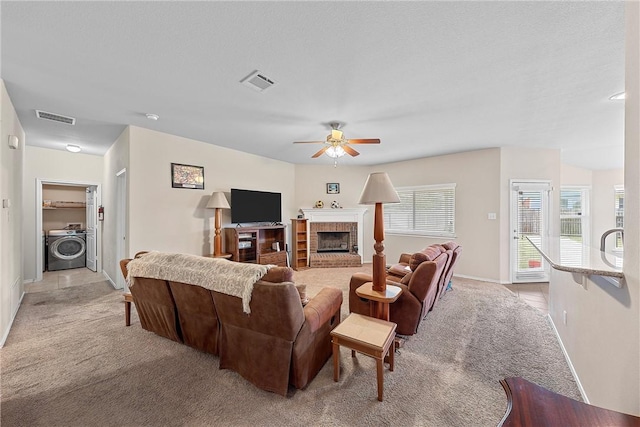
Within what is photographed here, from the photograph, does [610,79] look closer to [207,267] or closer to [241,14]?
[241,14]

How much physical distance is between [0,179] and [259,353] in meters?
3.13

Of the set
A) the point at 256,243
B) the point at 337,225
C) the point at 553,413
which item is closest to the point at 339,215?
the point at 337,225

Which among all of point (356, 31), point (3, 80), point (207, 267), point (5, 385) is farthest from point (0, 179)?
point (356, 31)

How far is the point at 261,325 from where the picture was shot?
1.75 meters

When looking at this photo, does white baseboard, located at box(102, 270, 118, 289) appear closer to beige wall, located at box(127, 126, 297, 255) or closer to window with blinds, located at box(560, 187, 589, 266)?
beige wall, located at box(127, 126, 297, 255)

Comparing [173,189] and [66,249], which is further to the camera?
[66,249]

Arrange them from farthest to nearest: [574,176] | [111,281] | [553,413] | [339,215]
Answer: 1. [574,176]
2. [339,215]
3. [111,281]
4. [553,413]

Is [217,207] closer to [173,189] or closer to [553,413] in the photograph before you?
[173,189]

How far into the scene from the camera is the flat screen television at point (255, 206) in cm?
492

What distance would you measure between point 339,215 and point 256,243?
2233 mm

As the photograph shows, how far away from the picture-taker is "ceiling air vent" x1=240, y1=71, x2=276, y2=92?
2.25 meters

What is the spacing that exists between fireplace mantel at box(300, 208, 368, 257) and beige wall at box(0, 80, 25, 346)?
4.62m

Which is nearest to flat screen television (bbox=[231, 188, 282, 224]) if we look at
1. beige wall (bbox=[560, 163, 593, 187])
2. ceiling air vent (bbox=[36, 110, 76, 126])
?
ceiling air vent (bbox=[36, 110, 76, 126])

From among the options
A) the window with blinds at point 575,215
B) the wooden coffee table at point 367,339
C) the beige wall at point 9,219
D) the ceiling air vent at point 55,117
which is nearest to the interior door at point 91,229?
the beige wall at point 9,219
